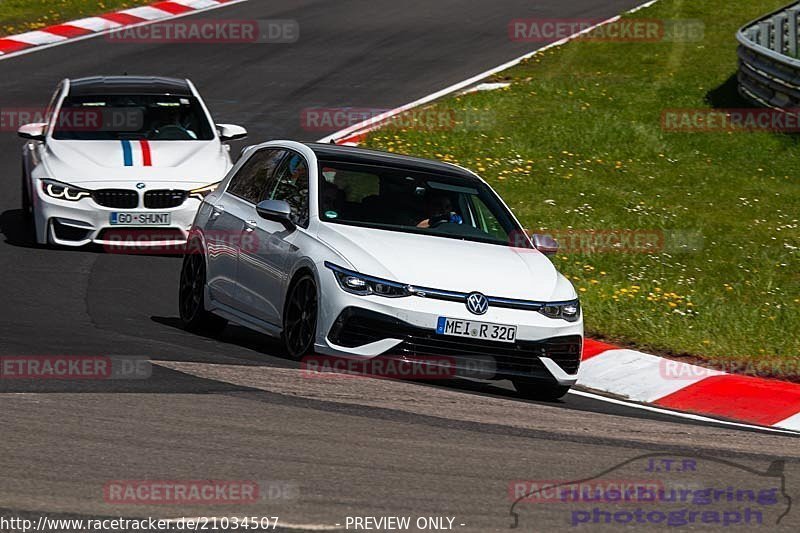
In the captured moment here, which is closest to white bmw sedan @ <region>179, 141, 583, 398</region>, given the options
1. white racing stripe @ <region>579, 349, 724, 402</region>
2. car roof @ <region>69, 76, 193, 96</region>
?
white racing stripe @ <region>579, 349, 724, 402</region>

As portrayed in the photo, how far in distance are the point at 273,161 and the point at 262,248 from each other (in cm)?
109

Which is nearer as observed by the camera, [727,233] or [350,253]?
[350,253]

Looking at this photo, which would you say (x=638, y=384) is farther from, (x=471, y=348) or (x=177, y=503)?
(x=177, y=503)

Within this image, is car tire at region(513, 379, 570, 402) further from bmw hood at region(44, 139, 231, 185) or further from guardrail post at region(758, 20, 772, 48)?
guardrail post at region(758, 20, 772, 48)

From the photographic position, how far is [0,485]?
6410 mm

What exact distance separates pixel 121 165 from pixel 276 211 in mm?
5092

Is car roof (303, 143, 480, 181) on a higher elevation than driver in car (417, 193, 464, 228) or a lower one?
higher

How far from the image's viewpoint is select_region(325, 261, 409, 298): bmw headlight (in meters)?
9.59

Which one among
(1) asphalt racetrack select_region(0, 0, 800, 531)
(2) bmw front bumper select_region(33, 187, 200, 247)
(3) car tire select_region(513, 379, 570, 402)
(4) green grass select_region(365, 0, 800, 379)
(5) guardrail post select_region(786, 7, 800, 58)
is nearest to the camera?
(1) asphalt racetrack select_region(0, 0, 800, 531)

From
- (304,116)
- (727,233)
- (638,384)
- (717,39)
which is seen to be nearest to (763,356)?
(638,384)

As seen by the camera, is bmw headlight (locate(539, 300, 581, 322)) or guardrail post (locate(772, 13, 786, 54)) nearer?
bmw headlight (locate(539, 300, 581, 322))

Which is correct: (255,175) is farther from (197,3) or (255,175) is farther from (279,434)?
(197,3)

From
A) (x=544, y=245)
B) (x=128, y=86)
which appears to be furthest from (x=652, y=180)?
(x=544, y=245)

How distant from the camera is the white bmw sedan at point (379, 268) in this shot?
31.5ft
